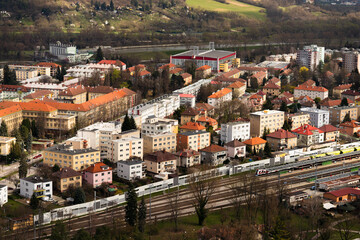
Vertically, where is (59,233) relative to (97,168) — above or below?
below

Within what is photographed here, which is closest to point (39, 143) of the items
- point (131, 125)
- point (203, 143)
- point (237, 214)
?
point (131, 125)

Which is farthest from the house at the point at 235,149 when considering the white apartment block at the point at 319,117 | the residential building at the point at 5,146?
the residential building at the point at 5,146

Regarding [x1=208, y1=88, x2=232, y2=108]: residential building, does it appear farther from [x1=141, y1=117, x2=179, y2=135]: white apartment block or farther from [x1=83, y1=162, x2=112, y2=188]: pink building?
[x1=83, y1=162, x2=112, y2=188]: pink building

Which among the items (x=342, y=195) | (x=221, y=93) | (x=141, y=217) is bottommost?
(x=342, y=195)

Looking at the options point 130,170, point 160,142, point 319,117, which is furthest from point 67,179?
point 319,117

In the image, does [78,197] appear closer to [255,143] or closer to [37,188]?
[37,188]

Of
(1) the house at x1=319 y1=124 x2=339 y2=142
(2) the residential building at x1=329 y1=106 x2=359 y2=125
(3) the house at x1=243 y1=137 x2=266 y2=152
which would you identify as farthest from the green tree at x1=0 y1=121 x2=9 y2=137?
(2) the residential building at x1=329 y1=106 x2=359 y2=125

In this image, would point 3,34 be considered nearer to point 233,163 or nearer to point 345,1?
point 233,163
